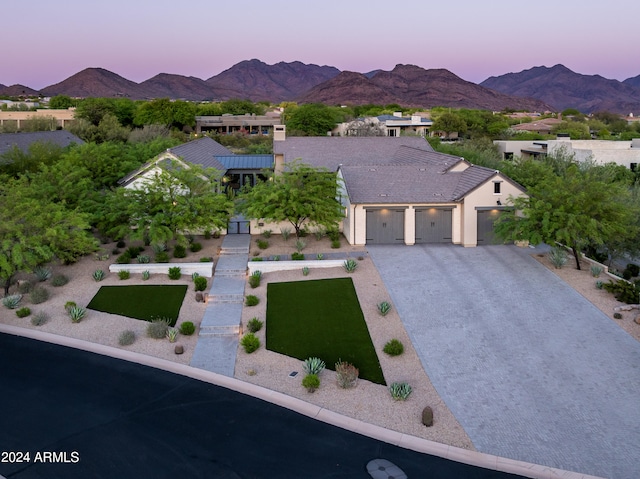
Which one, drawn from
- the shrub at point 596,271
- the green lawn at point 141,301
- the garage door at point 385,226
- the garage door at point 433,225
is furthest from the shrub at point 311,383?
the shrub at point 596,271

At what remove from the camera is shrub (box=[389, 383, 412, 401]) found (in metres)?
18.0

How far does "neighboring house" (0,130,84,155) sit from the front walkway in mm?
21932

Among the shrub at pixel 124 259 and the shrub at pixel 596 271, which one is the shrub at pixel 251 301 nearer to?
the shrub at pixel 124 259

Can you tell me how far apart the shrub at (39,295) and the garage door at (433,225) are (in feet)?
67.7

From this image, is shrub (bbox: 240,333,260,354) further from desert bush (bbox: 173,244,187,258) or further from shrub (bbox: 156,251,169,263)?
desert bush (bbox: 173,244,187,258)

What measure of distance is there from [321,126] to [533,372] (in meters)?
72.3

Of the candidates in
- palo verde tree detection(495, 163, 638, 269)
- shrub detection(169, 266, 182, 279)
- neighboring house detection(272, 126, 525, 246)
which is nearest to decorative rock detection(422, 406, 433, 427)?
palo verde tree detection(495, 163, 638, 269)

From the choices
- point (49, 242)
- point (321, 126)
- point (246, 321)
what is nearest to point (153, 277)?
point (49, 242)

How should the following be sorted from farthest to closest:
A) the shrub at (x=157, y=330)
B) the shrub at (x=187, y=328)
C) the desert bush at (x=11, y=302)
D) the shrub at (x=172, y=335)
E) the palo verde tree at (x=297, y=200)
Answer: the palo verde tree at (x=297, y=200), the desert bush at (x=11, y=302), the shrub at (x=187, y=328), the shrub at (x=157, y=330), the shrub at (x=172, y=335)

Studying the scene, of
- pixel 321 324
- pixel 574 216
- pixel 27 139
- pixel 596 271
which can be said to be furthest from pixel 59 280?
pixel 27 139

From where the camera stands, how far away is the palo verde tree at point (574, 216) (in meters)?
27.7

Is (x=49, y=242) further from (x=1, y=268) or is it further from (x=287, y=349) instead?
(x=287, y=349)

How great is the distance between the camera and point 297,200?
32594mm

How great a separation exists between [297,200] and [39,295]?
47.4ft
